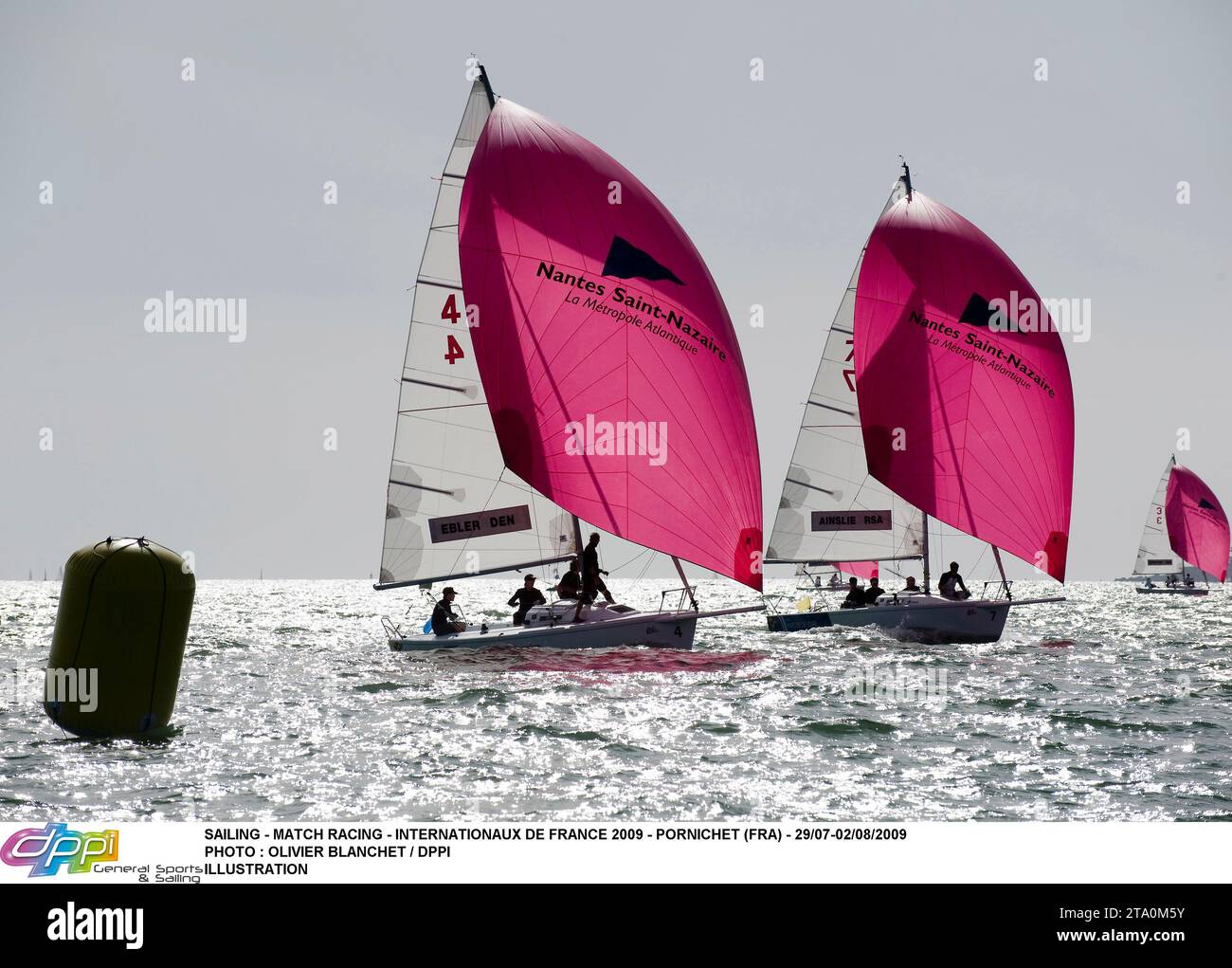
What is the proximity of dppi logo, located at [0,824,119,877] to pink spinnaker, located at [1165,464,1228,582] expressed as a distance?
87518 millimetres

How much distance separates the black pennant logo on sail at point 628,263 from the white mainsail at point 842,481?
11708 millimetres

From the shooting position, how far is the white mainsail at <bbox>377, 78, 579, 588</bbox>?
2461 cm

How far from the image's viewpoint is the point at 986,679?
21.0 m

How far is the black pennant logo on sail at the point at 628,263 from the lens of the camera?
23.5 metres

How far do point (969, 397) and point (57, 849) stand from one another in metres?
25.7

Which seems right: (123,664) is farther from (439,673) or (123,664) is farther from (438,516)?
(438,516)

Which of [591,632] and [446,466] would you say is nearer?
[591,632]

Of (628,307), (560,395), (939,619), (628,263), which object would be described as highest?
(628,263)

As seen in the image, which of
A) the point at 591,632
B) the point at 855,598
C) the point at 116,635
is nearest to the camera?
the point at 116,635

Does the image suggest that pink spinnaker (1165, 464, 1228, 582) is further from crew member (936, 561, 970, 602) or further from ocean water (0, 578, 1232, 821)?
ocean water (0, 578, 1232, 821)

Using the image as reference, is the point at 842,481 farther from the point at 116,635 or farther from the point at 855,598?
the point at 116,635

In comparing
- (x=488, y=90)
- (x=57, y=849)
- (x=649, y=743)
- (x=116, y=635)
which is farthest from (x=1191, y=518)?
(x=57, y=849)

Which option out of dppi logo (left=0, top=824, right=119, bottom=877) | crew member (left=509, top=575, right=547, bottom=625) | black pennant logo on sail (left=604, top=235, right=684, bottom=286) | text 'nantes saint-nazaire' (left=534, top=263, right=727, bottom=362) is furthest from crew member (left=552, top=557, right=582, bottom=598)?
dppi logo (left=0, top=824, right=119, bottom=877)

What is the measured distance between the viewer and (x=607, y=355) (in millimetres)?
23156
